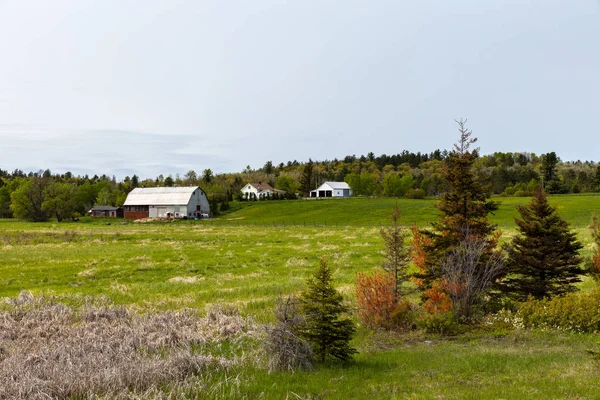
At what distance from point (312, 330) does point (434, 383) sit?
131 inches

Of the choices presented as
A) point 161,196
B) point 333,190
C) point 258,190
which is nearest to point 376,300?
point 161,196

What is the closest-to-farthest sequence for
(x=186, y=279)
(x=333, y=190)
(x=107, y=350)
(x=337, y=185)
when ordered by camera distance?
1. (x=107, y=350)
2. (x=186, y=279)
3. (x=333, y=190)
4. (x=337, y=185)

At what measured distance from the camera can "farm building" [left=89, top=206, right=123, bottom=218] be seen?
114 meters

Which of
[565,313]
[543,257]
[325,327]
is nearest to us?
[325,327]

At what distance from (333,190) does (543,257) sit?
12541cm

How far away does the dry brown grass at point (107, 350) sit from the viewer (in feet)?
30.9

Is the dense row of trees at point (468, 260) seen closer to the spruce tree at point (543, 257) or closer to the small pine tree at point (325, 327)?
the spruce tree at point (543, 257)

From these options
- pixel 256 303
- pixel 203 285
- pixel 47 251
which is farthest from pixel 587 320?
pixel 47 251

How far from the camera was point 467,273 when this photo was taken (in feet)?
53.9

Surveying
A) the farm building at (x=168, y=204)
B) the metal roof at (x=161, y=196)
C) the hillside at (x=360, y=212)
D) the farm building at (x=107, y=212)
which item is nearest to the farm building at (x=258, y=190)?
the hillside at (x=360, y=212)

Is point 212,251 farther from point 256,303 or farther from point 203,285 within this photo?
point 256,303

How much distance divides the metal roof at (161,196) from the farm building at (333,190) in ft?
159

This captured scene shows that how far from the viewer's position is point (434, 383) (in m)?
9.67

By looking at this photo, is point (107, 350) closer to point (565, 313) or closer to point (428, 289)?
point (428, 289)
